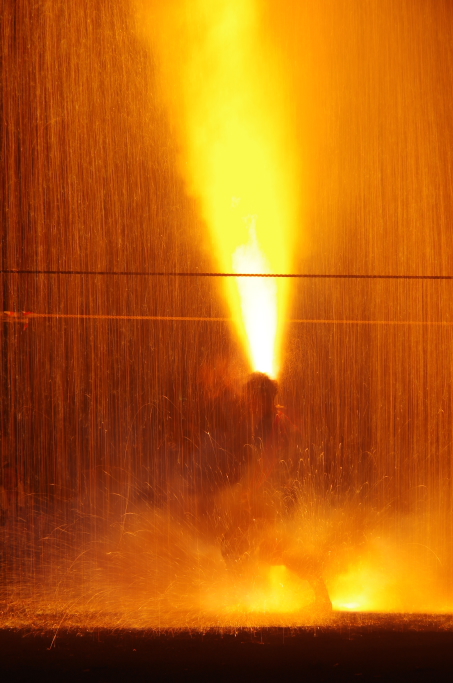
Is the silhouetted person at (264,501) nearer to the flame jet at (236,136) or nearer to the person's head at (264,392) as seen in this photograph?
the person's head at (264,392)

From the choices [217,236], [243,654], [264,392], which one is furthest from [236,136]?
[243,654]

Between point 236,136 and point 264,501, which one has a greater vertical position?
point 236,136

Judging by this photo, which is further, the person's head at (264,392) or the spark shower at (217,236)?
the spark shower at (217,236)

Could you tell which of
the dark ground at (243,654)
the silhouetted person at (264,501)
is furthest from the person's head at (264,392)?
the dark ground at (243,654)

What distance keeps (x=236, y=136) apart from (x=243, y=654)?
4.95m

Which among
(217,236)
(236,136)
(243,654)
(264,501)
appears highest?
(236,136)

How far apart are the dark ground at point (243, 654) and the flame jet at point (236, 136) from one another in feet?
10.7

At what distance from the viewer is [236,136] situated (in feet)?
23.7

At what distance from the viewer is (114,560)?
5793mm

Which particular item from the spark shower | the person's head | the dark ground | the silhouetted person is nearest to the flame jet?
the spark shower

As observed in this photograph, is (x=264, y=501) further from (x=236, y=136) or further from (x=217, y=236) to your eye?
(x=236, y=136)

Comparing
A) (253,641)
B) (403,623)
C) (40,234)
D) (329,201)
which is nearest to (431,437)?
(329,201)

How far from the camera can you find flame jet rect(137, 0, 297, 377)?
7109 millimetres

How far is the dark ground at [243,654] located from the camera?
377 centimetres
